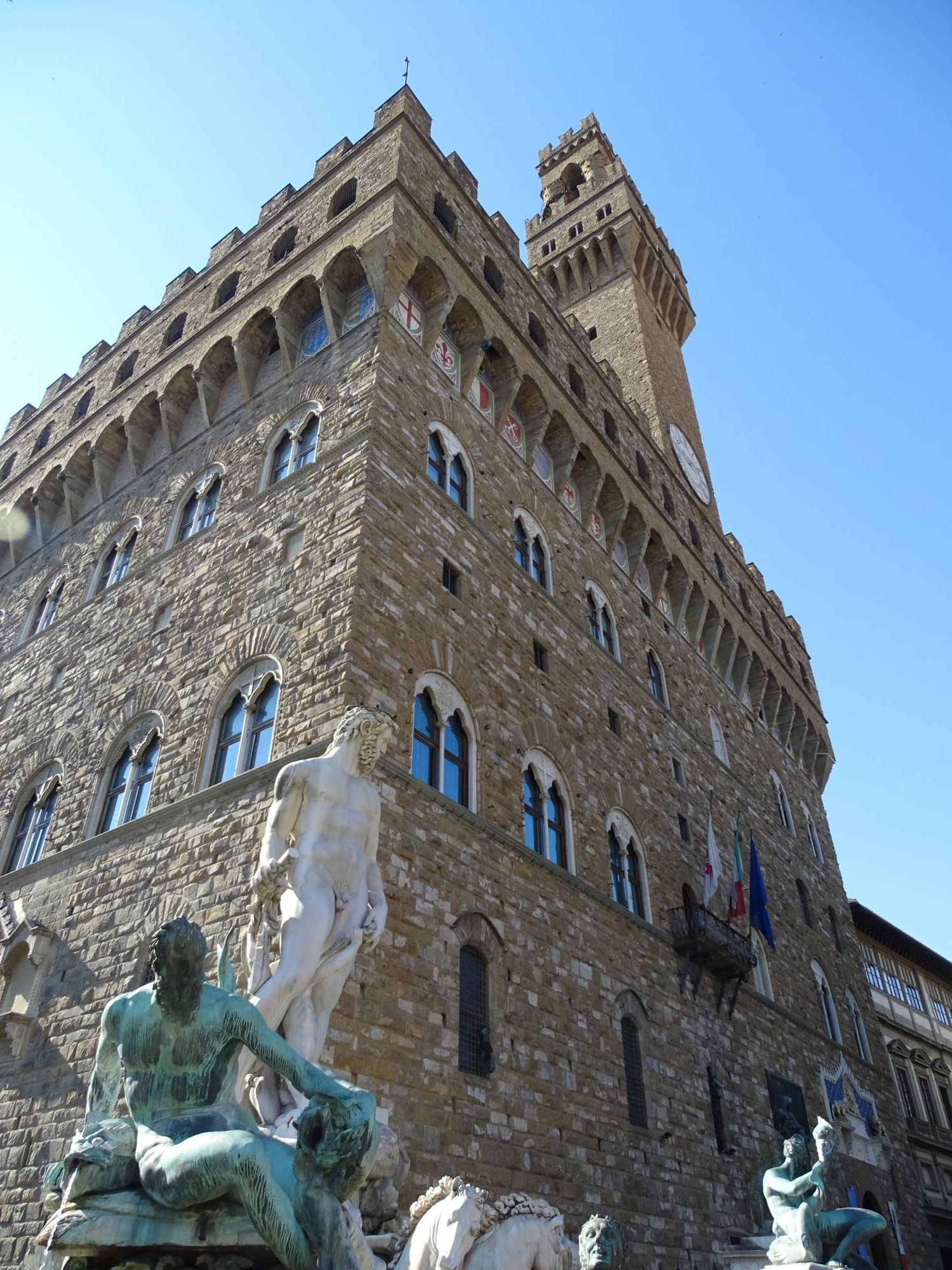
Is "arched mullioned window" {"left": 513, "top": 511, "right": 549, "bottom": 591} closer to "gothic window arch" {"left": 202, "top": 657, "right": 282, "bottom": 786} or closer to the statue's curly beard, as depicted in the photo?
"gothic window arch" {"left": 202, "top": 657, "right": 282, "bottom": 786}

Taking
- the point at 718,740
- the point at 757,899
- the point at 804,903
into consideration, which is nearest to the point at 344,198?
the point at 718,740

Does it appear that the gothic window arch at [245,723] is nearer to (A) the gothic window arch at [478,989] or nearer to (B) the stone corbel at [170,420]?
(A) the gothic window arch at [478,989]

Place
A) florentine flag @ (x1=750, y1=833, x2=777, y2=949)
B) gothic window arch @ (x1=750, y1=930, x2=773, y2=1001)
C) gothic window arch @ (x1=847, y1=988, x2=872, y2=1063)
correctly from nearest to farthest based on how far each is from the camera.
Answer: florentine flag @ (x1=750, y1=833, x2=777, y2=949) < gothic window arch @ (x1=750, y1=930, x2=773, y2=1001) < gothic window arch @ (x1=847, y1=988, x2=872, y2=1063)

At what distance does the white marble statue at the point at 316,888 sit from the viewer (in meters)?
6.57

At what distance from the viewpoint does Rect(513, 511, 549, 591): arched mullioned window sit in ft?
45.6

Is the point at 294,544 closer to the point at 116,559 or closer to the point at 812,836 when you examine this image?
the point at 116,559

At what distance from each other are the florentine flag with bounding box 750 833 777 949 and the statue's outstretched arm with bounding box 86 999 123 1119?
1443 cm

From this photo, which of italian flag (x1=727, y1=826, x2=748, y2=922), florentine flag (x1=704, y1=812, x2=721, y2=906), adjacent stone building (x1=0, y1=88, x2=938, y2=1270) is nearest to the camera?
adjacent stone building (x1=0, y1=88, x2=938, y2=1270)

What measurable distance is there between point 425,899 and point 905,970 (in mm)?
24344

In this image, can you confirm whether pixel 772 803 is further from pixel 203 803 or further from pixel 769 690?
pixel 203 803

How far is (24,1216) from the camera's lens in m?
8.55

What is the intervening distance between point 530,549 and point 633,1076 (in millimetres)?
7205

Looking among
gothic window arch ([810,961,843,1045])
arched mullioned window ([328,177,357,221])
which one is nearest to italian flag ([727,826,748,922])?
gothic window arch ([810,961,843,1045])

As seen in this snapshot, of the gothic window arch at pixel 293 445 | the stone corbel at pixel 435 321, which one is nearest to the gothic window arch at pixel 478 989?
the gothic window arch at pixel 293 445
